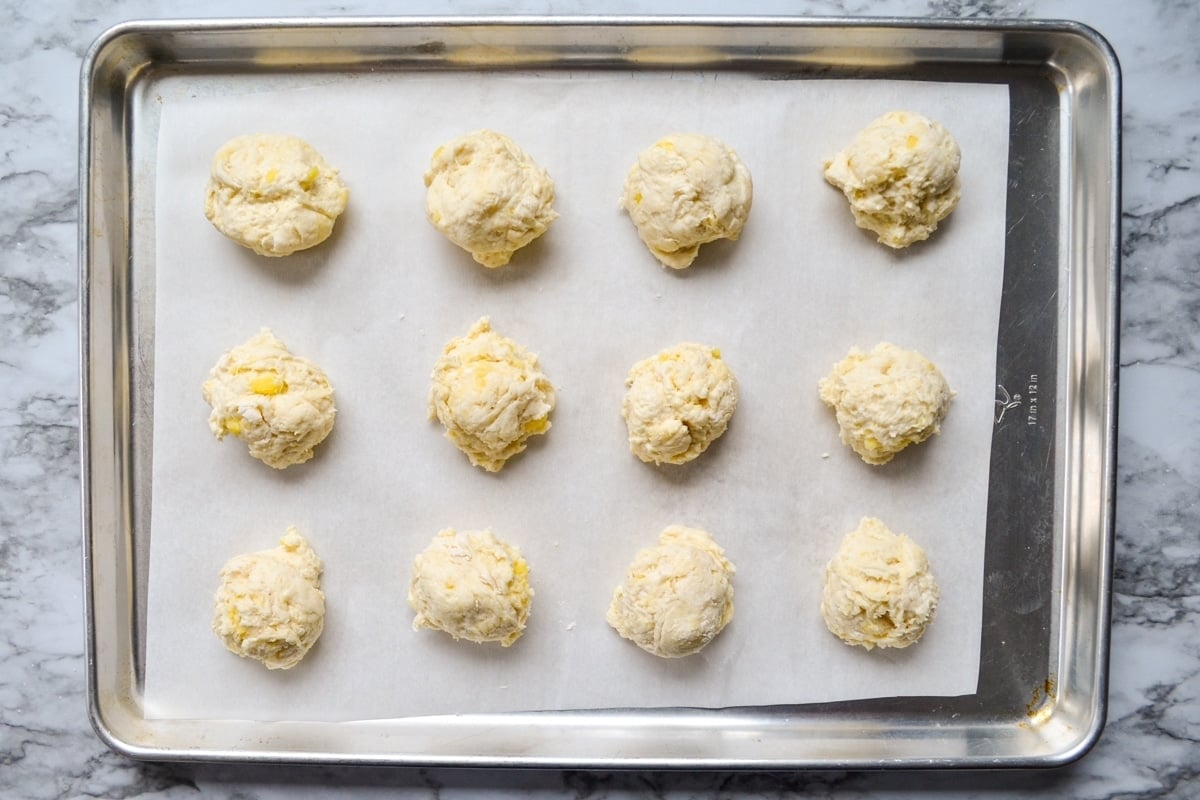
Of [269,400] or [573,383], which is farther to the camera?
[573,383]

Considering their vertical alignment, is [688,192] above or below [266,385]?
above

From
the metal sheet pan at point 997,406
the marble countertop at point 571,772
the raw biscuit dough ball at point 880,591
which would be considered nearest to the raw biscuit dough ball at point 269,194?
the metal sheet pan at point 997,406

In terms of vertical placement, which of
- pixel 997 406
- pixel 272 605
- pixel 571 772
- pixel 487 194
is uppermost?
pixel 487 194

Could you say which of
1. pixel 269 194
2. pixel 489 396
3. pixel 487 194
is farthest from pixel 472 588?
pixel 269 194

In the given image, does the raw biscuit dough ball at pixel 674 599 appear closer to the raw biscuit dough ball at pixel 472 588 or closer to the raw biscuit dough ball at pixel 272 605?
the raw biscuit dough ball at pixel 472 588

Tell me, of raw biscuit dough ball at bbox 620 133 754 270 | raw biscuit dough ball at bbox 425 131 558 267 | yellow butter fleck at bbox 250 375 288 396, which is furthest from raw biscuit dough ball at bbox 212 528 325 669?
raw biscuit dough ball at bbox 620 133 754 270

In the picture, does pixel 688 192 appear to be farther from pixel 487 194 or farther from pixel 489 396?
pixel 489 396

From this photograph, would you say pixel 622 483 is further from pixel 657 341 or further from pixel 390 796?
pixel 390 796

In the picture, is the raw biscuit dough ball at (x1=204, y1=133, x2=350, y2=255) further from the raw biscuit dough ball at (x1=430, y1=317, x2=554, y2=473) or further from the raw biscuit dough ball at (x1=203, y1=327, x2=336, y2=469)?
the raw biscuit dough ball at (x1=430, y1=317, x2=554, y2=473)
